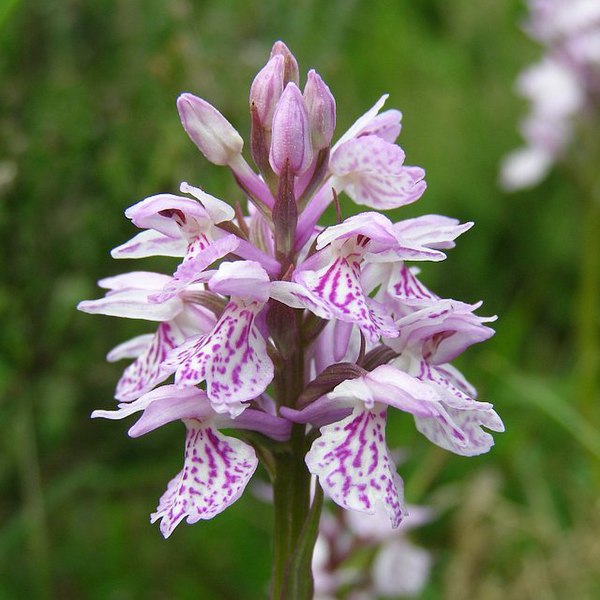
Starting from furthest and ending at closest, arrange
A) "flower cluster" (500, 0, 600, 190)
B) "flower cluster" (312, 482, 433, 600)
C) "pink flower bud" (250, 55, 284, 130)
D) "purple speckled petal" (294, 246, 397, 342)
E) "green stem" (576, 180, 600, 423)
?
1. "flower cluster" (500, 0, 600, 190)
2. "green stem" (576, 180, 600, 423)
3. "flower cluster" (312, 482, 433, 600)
4. "pink flower bud" (250, 55, 284, 130)
5. "purple speckled petal" (294, 246, 397, 342)

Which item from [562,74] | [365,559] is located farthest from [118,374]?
[562,74]

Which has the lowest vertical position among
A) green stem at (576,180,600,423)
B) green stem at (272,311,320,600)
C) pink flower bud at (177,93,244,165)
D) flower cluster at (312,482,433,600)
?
flower cluster at (312,482,433,600)

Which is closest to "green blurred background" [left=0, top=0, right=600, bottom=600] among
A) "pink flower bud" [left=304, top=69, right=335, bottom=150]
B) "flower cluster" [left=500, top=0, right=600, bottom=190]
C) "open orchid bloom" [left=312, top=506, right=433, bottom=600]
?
"open orchid bloom" [left=312, top=506, right=433, bottom=600]

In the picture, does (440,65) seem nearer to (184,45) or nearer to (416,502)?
(184,45)

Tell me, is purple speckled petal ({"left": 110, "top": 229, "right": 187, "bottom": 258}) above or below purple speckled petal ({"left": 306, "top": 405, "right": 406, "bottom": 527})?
above

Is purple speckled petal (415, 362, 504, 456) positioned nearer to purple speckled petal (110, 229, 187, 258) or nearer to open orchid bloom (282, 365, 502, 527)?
open orchid bloom (282, 365, 502, 527)

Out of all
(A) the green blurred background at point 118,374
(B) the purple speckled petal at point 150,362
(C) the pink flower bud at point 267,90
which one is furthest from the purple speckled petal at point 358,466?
(A) the green blurred background at point 118,374

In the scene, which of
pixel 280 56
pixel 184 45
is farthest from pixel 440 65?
pixel 280 56
